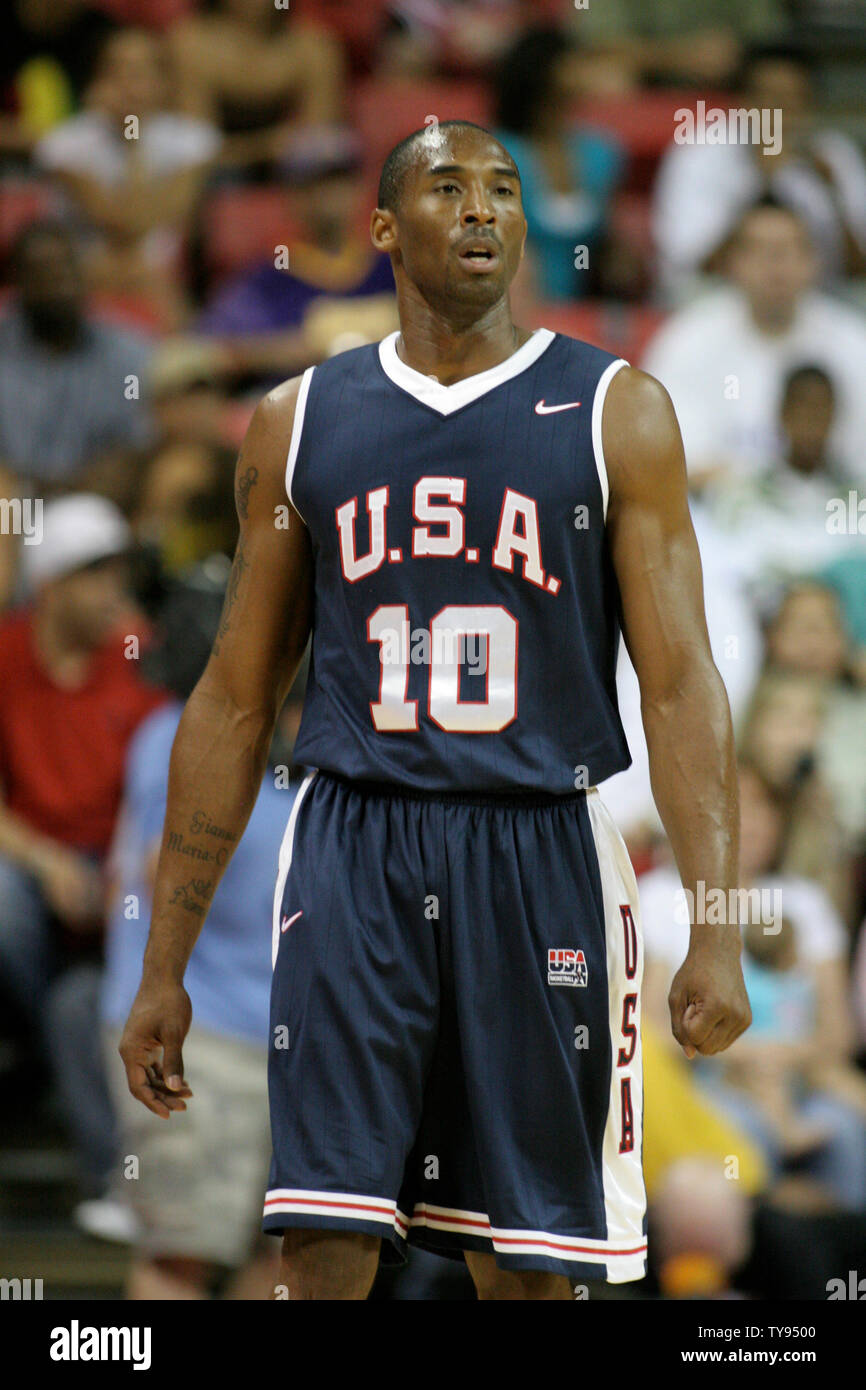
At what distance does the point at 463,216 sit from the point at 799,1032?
3.32m

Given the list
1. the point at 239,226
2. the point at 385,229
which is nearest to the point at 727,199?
the point at 239,226

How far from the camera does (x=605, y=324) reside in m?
7.44

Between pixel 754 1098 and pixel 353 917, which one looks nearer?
pixel 353 917

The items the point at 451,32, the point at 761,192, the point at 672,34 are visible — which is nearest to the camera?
the point at 761,192

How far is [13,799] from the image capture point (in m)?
5.95

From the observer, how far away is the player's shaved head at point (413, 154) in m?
3.11

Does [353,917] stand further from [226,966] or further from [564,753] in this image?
[226,966]

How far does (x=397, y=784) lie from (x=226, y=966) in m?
1.94

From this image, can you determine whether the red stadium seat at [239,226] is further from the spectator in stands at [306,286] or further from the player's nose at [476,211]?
the player's nose at [476,211]

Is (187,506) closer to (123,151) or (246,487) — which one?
(123,151)

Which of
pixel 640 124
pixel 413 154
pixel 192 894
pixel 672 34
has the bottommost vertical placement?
pixel 192 894

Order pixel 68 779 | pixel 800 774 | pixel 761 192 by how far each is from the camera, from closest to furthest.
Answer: pixel 68 779, pixel 800 774, pixel 761 192

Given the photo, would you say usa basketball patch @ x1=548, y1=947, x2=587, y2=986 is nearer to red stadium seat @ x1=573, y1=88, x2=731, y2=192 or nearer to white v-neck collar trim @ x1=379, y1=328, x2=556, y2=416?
white v-neck collar trim @ x1=379, y1=328, x2=556, y2=416
